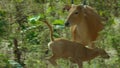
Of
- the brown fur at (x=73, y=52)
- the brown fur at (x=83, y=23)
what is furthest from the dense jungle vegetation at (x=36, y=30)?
the brown fur at (x=73, y=52)

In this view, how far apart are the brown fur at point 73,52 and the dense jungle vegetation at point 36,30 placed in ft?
0.84

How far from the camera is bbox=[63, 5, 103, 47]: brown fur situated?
2199mm

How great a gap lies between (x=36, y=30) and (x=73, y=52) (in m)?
1.72

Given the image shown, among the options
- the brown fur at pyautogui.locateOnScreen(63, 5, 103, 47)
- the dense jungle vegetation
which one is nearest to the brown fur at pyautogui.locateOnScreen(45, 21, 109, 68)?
the brown fur at pyautogui.locateOnScreen(63, 5, 103, 47)

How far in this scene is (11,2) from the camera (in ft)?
12.8

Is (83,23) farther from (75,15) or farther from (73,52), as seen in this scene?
(73,52)

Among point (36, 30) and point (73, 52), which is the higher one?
point (73, 52)

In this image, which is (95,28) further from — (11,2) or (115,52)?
(11,2)

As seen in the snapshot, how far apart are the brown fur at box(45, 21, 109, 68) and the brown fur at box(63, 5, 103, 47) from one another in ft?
0.27

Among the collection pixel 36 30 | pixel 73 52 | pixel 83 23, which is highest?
pixel 83 23

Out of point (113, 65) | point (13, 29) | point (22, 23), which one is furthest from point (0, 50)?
point (113, 65)

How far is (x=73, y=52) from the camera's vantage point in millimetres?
2174

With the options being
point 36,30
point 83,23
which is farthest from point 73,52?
point 36,30

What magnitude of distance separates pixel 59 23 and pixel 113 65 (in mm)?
1050
